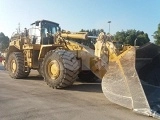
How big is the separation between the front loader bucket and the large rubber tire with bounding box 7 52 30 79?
6.29m

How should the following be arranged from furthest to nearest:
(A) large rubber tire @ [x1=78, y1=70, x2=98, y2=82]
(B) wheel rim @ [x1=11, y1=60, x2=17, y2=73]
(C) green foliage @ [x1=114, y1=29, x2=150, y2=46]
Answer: (C) green foliage @ [x1=114, y1=29, x2=150, y2=46], (B) wheel rim @ [x1=11, y1=60, x2=17, y2=73], (A) large rubber tire @ [x1=78, y1=70, x2=98, y2=82]

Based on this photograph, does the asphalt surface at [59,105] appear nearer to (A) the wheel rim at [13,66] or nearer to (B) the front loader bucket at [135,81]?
(B) the front loader bucket at [135,81]

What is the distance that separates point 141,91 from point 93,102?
5.53 feet

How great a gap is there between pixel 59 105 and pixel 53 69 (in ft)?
9.33

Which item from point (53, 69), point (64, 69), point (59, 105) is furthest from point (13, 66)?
point (59, 105)

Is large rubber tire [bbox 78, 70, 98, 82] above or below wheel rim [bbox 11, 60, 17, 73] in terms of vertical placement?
below

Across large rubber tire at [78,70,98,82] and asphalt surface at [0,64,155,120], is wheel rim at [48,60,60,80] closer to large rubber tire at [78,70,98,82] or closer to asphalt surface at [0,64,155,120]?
asphalt surface at [0,64,155,120]

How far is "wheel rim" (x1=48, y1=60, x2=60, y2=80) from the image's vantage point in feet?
33.1

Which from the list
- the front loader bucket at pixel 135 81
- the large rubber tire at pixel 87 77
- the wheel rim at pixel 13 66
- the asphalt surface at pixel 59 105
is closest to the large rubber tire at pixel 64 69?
the asphalt surface at pixel 59 105

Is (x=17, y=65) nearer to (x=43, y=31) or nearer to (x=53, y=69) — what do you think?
(x=43, y=31)

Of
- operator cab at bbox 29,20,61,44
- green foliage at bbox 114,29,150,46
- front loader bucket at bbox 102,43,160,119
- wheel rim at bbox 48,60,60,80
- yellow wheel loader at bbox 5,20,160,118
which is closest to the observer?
front loader bucket at bbox 102,43,160,119

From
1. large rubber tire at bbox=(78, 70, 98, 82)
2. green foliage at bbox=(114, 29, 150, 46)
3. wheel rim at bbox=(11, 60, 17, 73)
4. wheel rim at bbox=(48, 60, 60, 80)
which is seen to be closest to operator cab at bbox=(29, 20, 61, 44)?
wheel rim at bbox=(11, 60, 17, 73)

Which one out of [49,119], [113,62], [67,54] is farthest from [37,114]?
[67,54]

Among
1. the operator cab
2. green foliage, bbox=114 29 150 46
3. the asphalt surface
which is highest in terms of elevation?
green foliage, bbox=114 29 150 46
